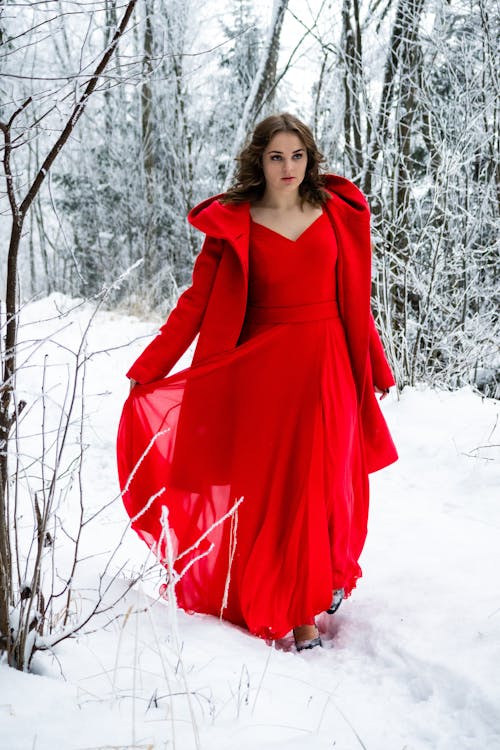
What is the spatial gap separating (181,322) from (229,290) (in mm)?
239

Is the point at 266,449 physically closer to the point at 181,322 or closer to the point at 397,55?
the point at 181,322

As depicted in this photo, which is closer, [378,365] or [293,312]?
[293,312]

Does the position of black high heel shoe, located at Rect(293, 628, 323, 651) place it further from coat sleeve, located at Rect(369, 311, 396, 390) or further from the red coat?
coat sleeve, located at Rect(369, 311, 396, 390)

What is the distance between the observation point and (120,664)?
182 centimetres

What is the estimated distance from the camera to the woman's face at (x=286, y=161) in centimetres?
247

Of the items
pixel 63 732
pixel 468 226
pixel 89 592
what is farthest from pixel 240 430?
pixel 468 226

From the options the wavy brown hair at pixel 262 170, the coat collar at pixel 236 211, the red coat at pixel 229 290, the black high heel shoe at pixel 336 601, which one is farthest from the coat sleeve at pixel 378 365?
the black high heel shoe at pixel 336 601

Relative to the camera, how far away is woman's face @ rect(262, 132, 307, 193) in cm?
247

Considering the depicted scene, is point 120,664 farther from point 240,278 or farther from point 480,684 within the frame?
point 240,278

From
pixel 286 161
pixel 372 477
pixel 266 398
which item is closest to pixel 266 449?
pixel 266 398

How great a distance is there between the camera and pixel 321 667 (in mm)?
2232

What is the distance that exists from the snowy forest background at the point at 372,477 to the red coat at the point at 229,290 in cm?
34

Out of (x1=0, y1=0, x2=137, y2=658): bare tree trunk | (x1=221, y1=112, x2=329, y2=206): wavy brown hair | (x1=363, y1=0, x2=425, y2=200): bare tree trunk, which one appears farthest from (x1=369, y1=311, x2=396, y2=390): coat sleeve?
(x1=363, y1=0, x2=425, y2=200): bare tree trunk

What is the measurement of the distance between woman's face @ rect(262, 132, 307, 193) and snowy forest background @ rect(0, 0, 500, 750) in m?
0.50
